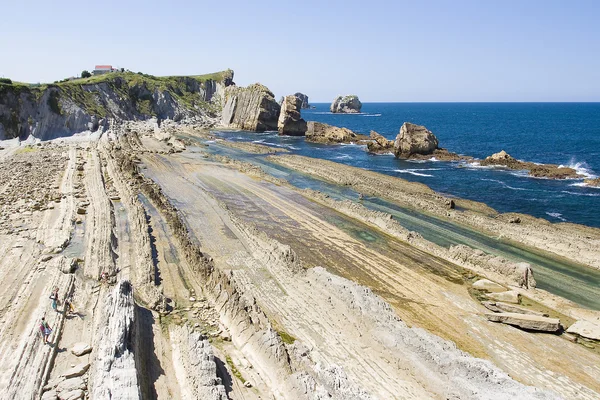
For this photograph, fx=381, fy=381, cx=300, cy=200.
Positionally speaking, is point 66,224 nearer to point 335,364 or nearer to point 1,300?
point 1,300

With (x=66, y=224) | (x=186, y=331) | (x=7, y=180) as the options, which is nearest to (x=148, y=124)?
(x=7, y=180)

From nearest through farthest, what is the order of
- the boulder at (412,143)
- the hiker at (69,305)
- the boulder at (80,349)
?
the boulder at (80,349) < the hiker at (69,305) < the boulder at (412,143)

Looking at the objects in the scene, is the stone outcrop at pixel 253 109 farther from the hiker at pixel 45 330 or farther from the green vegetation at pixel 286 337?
the hiker at pixel 45 330

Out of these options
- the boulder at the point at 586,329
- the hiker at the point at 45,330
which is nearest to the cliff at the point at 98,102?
the hiker at the point at 45,330

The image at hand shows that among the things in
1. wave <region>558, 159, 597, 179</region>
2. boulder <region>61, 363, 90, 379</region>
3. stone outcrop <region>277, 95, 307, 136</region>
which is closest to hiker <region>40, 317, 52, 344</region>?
boulder <region>61, 363, 90, 379</region>

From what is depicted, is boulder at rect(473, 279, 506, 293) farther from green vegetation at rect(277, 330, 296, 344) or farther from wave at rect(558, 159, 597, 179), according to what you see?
wave at rect(558, 159, 597, 179)

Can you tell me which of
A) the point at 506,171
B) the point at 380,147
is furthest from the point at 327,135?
the point at 506,171

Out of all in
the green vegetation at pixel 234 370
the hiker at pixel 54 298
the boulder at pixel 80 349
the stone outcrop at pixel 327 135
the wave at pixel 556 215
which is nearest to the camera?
the green vegetation at pixel 234 370
